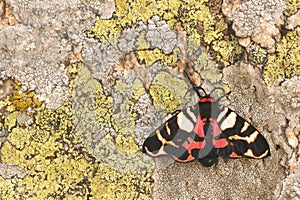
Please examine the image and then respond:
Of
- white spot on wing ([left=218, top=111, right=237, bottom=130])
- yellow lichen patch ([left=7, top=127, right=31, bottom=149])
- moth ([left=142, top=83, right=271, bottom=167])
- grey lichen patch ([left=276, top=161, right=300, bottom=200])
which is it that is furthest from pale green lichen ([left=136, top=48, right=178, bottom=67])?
grey lichen patch ([left=276, top=161, right=300, bottom=200])

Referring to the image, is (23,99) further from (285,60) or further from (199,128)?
(285,60)

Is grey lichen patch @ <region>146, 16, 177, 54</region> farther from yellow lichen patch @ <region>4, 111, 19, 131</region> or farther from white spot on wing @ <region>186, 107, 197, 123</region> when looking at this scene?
yellow lichen patch @ <region>4, 111, 19, 131</region>

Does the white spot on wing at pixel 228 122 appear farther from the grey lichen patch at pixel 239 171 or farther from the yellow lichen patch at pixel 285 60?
the yellow lichen patch at pixel 285 60

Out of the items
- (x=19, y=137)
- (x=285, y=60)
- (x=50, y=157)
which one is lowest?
(x=50, y=157)

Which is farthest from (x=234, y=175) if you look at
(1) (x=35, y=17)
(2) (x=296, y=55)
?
(1) (x=35, y=17)

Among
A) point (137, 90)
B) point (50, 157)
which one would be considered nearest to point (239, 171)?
point (137, 90)
